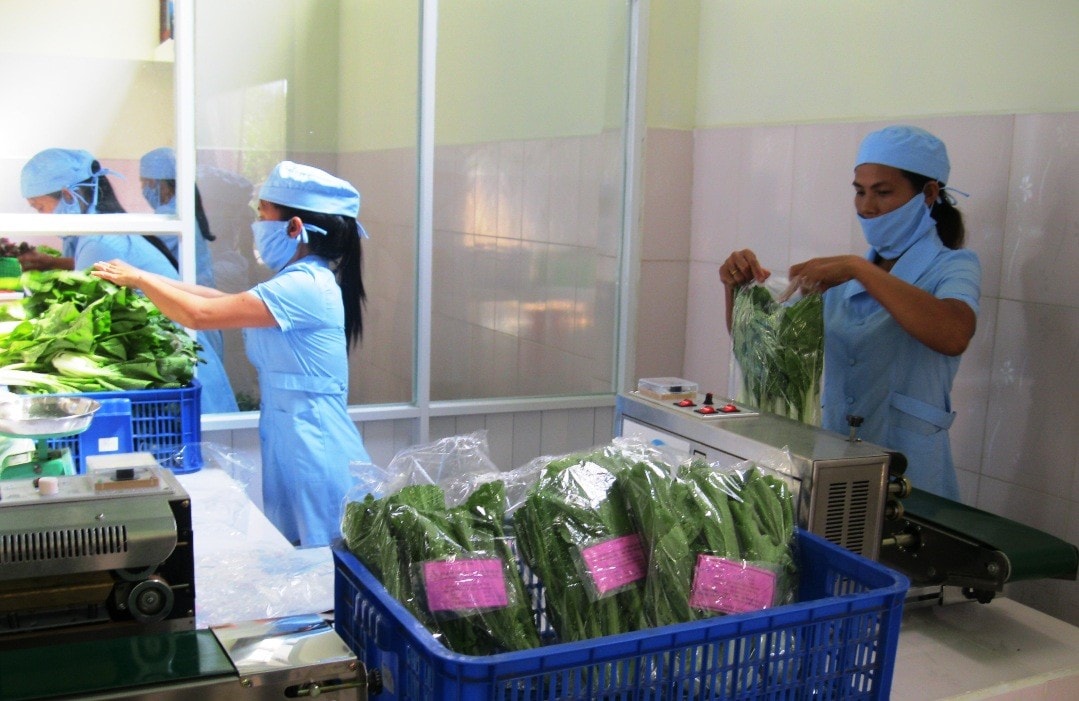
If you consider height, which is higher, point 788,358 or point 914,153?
point 914,153

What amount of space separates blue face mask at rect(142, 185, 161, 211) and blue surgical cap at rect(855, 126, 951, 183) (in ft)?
7.28

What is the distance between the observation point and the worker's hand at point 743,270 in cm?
255

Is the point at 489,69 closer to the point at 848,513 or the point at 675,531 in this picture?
the point at 848,513

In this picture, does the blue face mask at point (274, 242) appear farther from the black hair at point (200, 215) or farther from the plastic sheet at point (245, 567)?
the plastic sheet at point (245, 567)

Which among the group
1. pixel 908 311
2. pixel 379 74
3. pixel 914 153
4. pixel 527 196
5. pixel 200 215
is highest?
pixel 379 74

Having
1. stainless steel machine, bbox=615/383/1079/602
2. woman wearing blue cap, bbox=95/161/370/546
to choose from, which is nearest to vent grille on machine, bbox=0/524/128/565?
stainless steel machine, bbox=615/383/1079/602

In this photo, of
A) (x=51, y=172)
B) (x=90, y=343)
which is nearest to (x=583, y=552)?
(x=90, y=343)

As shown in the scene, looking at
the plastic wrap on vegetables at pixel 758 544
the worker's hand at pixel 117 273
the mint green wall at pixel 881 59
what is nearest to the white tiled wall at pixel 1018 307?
the mint green wall at pixel 881 59

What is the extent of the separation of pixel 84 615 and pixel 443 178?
9.43 feet

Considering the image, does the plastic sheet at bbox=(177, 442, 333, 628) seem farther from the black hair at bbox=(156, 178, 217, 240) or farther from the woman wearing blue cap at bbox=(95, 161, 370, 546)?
the black hair at bbox=(156, 178, 217, 240)

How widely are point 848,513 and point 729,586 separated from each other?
0.48 meters

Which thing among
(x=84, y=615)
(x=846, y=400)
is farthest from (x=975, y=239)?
(x=84, y=615)

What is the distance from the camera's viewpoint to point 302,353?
3400 millimetres

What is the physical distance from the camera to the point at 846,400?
2.93 metres
